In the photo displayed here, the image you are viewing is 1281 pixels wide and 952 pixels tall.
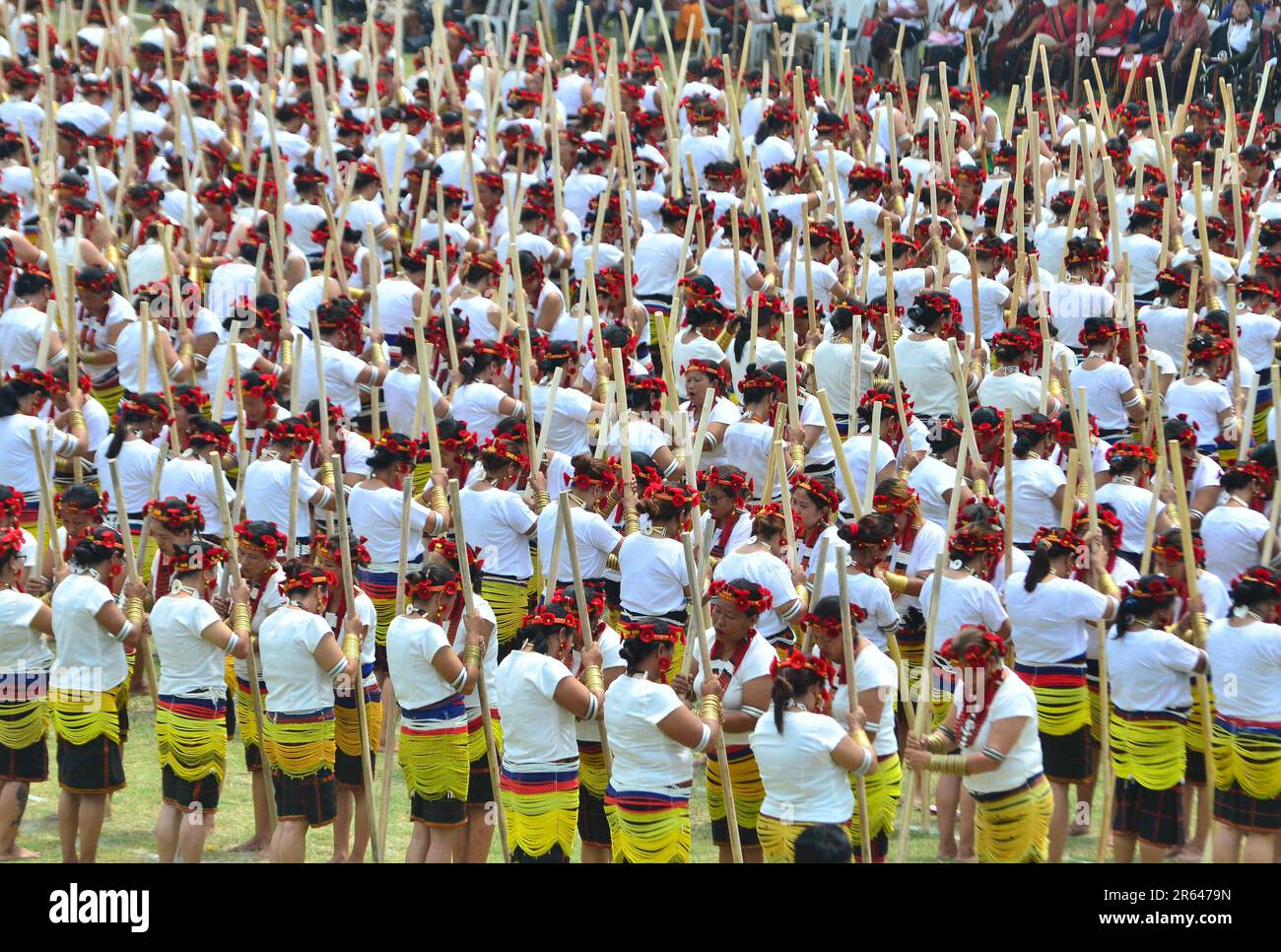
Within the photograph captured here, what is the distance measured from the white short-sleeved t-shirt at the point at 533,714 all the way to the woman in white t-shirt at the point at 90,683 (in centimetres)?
201

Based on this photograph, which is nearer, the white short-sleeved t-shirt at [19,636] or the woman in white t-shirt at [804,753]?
the woman in white t-shirt at [804,753]

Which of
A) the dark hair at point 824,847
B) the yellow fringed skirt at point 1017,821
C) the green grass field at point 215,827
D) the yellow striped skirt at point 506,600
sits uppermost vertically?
the dark hair at point 824,847

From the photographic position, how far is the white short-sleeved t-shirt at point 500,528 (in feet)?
36.1

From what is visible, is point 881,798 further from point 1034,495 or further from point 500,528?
point 500,528

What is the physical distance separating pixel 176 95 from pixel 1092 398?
9823 millimetres

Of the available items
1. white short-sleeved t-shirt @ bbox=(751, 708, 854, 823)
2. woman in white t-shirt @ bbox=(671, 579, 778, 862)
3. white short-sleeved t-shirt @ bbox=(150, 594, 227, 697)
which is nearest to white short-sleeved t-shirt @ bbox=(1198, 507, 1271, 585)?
woman in white t-shirt @ bbox=(671, 579, 778, 862)

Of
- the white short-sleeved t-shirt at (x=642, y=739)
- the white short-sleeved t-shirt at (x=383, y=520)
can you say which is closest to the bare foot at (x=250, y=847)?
the white short-sleeved t-shirt at (x=383, y=520)

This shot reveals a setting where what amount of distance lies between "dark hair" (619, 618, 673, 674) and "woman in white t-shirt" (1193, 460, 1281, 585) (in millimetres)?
3950

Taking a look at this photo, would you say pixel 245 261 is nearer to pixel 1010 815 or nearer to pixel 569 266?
pixel 569 266

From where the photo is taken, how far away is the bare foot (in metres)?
10.2

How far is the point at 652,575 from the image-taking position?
10.1m

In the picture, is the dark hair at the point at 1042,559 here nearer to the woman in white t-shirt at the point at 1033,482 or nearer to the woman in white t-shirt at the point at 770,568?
the woman in white t-shirt at the point at 770,568

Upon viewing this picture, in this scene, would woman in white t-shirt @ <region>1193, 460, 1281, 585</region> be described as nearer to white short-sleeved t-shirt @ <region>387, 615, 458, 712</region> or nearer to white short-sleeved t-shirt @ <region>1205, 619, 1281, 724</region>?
white short-sleeved t-shirt @ <region>1205, 619, 1281, 724</region>

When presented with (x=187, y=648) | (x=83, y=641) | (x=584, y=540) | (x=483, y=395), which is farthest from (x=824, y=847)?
(x=483, y=395)
